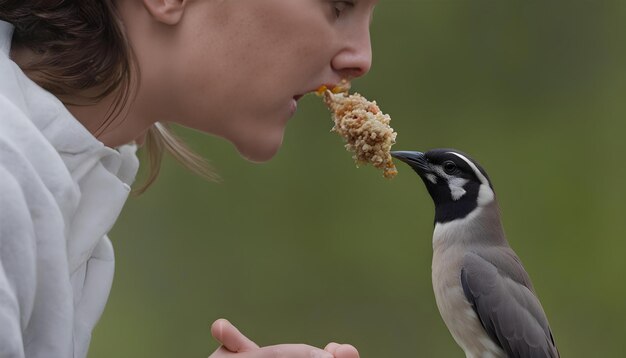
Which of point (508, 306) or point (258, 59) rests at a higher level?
point (258, 59)

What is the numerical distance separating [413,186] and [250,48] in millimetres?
2376

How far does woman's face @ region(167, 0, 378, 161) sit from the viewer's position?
A: 1.03m

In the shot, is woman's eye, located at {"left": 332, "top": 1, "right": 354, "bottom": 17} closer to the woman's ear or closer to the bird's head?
the woman's ear

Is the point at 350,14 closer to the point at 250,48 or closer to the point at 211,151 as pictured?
the point at 250,48

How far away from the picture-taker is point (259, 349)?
39.4 inches

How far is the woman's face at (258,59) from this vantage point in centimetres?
103

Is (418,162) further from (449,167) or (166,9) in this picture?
(166,9)

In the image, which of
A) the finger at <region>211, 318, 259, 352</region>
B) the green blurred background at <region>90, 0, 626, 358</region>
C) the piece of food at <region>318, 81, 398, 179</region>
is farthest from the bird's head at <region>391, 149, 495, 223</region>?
the green blurred background at <region>90, 0, 626, 358</region>

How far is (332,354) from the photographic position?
39.7 inches

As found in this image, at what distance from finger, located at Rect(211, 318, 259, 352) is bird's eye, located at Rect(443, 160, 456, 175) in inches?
19.1

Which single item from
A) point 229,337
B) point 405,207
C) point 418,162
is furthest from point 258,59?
point 405,207

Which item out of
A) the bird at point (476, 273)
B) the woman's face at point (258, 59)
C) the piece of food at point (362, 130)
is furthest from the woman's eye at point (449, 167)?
the woman's face at point (258, 59)

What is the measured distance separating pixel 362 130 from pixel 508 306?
33 cm

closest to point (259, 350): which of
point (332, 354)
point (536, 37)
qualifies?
point (332, 354)
